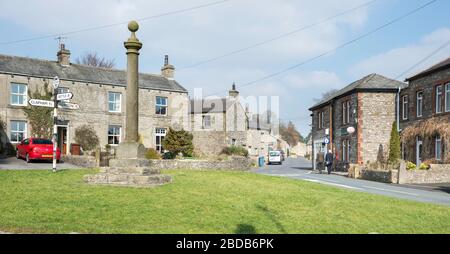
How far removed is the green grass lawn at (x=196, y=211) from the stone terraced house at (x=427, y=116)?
17.2m

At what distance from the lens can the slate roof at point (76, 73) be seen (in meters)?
32.8

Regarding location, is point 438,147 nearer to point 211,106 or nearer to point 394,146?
point 394,146

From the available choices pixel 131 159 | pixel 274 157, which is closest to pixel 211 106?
pixel 274 157

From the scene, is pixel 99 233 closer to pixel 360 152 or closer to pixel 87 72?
pixel 360 152

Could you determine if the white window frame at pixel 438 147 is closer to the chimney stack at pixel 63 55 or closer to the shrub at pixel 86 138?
the shrub at pixel 86 138

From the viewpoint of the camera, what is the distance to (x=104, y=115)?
36500mm

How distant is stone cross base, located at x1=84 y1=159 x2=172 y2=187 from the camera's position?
496 inches

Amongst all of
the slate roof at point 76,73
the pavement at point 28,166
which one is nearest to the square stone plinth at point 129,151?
the pavement at point 28,166

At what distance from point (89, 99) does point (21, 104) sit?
5.38 meters

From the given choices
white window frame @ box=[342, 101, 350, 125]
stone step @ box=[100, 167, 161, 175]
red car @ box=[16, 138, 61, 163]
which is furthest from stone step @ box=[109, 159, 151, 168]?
white window frame @ box=[342, 101, 350, 125]

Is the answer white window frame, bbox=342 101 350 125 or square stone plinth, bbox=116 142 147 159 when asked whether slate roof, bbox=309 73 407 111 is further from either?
square stone plinth, bbox=116 142 147 159

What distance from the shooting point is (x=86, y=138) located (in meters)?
34.9
